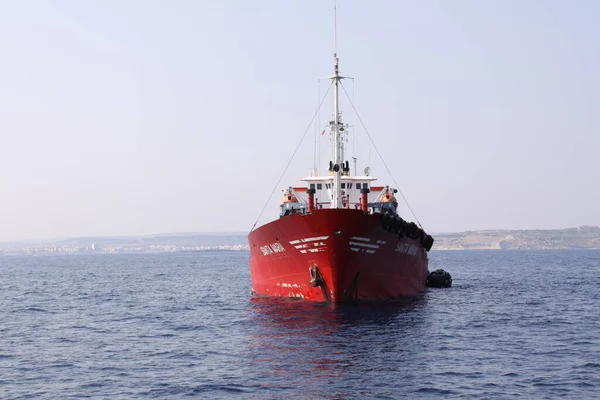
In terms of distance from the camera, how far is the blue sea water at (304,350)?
21.2 m

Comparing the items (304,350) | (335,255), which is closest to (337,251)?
(335,255)

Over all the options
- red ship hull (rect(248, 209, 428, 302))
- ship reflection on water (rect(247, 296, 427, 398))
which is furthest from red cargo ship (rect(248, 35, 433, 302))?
ship reflection on water (rect(247, 296, 427, 398))

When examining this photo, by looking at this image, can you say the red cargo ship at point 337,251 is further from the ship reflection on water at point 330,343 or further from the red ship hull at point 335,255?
the ship reflection on water at point 330,343

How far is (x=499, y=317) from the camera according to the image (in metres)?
36.7

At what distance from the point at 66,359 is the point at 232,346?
6474mm

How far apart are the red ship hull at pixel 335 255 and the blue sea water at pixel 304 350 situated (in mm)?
1069

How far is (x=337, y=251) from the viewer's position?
35594 mm

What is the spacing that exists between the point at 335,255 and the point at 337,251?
233 millimetres

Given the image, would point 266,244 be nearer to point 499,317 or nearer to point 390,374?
point 499,317

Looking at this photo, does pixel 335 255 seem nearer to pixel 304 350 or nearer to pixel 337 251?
pixel 337 251

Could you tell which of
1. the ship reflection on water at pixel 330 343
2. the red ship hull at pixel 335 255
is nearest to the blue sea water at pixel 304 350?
the ship reflection on water at pixel 330 343

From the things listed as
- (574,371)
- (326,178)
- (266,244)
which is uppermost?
(326,178)

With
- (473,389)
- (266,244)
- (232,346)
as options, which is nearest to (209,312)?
(266,244)

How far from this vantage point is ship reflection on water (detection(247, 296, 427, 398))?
22062 mm
